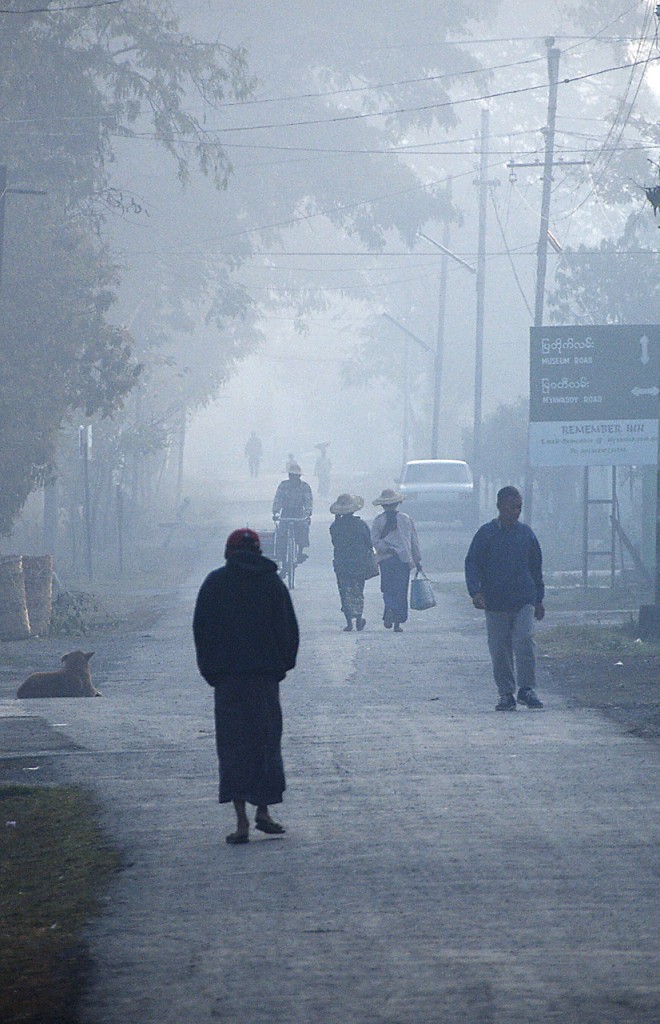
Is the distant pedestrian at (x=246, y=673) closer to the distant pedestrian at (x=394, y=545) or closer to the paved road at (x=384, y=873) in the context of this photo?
the paved road at (x=384, y=873)

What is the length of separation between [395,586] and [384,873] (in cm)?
1321

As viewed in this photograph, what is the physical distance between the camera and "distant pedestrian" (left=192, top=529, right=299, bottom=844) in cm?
838

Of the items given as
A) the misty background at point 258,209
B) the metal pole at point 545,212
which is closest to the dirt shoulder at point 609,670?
the misty background at point 258,209

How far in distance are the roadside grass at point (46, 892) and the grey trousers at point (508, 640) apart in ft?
14.7

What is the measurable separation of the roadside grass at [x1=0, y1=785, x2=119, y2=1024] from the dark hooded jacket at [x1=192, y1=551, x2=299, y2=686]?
1.07m

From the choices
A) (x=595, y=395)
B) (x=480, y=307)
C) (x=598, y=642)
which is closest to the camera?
(x=598, y=642)

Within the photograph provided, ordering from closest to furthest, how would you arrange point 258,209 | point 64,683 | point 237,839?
1. point 237,839
2. point 64,683
3. point 258,209

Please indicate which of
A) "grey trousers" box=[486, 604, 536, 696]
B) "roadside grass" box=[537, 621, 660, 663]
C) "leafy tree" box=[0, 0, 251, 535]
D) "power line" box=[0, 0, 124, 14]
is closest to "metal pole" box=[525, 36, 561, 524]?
"leafy tree" box=[0, 0, 251, 535]

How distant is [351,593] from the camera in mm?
21125

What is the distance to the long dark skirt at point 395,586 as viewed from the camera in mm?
20453

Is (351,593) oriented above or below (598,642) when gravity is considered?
above

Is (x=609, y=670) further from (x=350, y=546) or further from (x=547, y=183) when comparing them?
(x=547, y=183)

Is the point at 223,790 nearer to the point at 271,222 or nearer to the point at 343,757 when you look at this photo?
the point at 343,757

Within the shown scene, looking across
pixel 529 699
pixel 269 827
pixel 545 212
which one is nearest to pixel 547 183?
pixel 545 212
